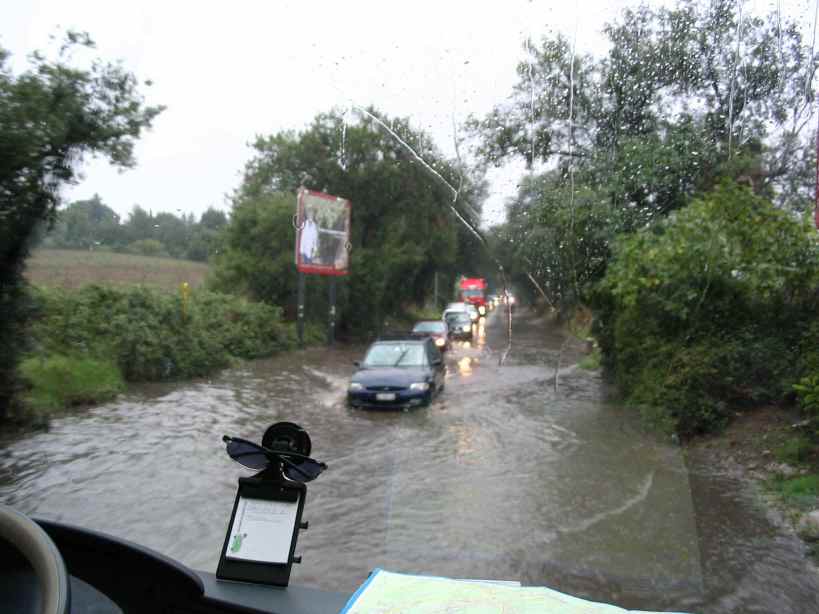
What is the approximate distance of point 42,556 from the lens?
1561 millimetres

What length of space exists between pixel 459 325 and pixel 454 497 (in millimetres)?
19323

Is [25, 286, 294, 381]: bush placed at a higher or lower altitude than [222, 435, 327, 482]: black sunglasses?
lower

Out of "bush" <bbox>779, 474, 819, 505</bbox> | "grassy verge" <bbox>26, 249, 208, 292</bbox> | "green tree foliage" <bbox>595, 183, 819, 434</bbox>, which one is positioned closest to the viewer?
"bush" <bbox>779, 474, 819, 505</bbox>

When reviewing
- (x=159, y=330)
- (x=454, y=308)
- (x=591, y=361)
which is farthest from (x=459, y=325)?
(x=159, y=330)

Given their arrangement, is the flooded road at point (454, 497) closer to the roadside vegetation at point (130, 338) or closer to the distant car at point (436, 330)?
the roadside vegetation at point (130, 338)

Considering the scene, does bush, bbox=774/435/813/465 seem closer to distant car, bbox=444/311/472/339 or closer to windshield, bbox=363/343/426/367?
windshield, bbox=363/343/426/367

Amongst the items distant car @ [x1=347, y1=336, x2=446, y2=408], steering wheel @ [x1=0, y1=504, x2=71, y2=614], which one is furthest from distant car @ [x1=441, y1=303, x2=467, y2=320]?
Answer: steering wheel @ [x1=0, y1=504, x2=71, y2=614]

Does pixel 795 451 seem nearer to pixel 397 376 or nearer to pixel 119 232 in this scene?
pixel 397 376

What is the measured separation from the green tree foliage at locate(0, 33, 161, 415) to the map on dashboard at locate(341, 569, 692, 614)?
6388mm

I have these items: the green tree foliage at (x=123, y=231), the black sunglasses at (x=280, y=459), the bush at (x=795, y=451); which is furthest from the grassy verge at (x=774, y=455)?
the green tree foliage at (x=123, y=231)

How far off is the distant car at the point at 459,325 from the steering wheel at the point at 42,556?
2399 centimetres

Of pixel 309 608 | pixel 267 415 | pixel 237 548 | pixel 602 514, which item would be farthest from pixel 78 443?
pixel 309 608

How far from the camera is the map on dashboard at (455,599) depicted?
222 cm

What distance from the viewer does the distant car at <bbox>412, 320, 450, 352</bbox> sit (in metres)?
23.1
